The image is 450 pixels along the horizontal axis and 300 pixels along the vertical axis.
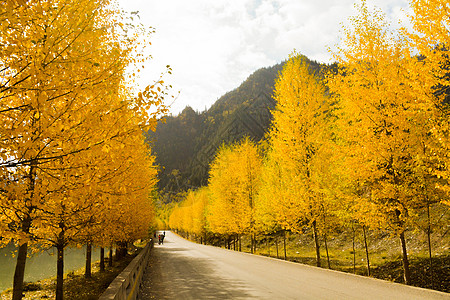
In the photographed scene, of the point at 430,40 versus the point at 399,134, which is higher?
the point at 430,40

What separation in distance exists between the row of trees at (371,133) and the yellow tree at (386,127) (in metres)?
0.03

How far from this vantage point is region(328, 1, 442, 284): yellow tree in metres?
9.02

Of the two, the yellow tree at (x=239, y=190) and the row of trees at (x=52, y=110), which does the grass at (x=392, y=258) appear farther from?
the row of trees at (x=52, y=110)

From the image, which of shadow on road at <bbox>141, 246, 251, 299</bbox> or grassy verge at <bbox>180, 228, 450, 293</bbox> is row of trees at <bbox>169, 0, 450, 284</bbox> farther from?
shadow on road at <bbox>141, 246, 251, 299</bbox>

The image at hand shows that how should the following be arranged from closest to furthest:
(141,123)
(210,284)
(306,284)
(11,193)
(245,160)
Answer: (11,193) < (141,123) < (306,284) < (210,284) < (245,160)

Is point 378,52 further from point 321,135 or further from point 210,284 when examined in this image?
point 210,284

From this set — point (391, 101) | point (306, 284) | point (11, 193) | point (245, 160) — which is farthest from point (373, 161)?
point (245, 160)

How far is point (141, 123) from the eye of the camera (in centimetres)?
425

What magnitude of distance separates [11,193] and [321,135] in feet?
41.4

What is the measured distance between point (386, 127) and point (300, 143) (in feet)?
16.0

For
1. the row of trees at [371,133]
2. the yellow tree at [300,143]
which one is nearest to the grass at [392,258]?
the row of trees at [371,133]

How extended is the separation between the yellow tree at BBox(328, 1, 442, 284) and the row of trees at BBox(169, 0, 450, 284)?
32 millimetres

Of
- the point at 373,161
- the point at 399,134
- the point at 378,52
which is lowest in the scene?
the point at 373,161

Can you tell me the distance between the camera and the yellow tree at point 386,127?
29.6 feet
